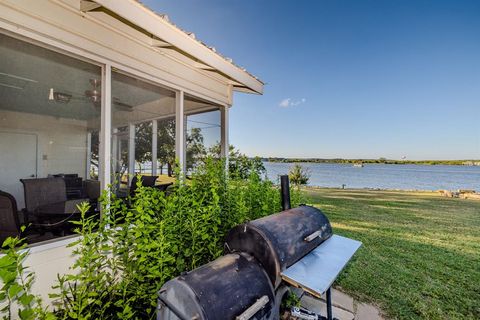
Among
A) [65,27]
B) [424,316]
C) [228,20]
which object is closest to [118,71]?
[65,27]

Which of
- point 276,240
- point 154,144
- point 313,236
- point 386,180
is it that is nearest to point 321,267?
point 313,236

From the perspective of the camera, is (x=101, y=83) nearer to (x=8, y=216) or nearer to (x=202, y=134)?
(x=8, y=216)

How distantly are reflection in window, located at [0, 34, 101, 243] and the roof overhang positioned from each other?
0.87 meters

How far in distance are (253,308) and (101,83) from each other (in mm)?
3055

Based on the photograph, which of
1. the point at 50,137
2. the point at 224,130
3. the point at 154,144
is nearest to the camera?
the point at 224,130

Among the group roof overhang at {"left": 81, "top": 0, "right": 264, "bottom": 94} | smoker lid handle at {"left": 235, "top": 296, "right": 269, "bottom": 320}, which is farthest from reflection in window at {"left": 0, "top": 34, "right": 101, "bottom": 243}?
smoker lid handle at {"left": 235, "top": 296, "right": 269, "bottom": 320}

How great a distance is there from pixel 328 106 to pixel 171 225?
69.9 ft

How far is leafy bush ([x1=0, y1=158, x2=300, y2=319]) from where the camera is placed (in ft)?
5.15

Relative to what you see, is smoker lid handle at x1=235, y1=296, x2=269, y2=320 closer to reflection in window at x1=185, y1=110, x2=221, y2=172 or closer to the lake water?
the lake water

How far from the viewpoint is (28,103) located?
250 inches

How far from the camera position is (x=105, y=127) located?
112 inches

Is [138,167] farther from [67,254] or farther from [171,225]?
[171,225]

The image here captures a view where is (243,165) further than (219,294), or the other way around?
(243,165)

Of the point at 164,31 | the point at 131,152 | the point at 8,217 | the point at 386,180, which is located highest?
the point at 164,31
